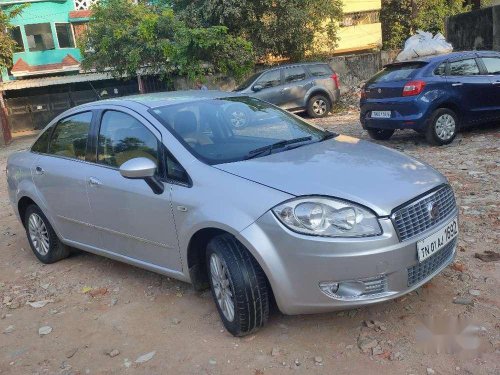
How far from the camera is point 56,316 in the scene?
4098 millimetres

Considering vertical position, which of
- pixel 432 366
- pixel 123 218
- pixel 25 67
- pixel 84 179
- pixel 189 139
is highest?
pixel 25 67

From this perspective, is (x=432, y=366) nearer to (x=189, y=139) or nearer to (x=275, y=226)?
(x=275, y=226)

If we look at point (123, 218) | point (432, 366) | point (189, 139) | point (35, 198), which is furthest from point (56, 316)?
point (432, 366)

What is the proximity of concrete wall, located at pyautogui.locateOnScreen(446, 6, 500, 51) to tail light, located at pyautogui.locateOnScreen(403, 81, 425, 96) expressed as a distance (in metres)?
8.74

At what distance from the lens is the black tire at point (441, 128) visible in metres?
8.72

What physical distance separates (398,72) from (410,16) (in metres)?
18.5

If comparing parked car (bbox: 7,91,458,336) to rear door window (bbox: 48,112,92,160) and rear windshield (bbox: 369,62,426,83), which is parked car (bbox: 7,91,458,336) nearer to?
rear door window (bbox: 48,112,92,160)

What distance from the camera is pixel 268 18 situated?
1872 centimetres

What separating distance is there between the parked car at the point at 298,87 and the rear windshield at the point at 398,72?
19.7 ft

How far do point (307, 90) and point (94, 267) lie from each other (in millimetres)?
11800

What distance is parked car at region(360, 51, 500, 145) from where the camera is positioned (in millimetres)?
8625

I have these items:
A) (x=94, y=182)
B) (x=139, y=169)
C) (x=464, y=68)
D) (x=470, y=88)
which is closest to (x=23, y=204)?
(x=94, y=182)

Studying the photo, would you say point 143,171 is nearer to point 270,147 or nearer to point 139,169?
point 139,169

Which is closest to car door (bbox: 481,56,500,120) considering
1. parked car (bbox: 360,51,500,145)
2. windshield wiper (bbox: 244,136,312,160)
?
parked car (bbox: 360,51,500,145)
